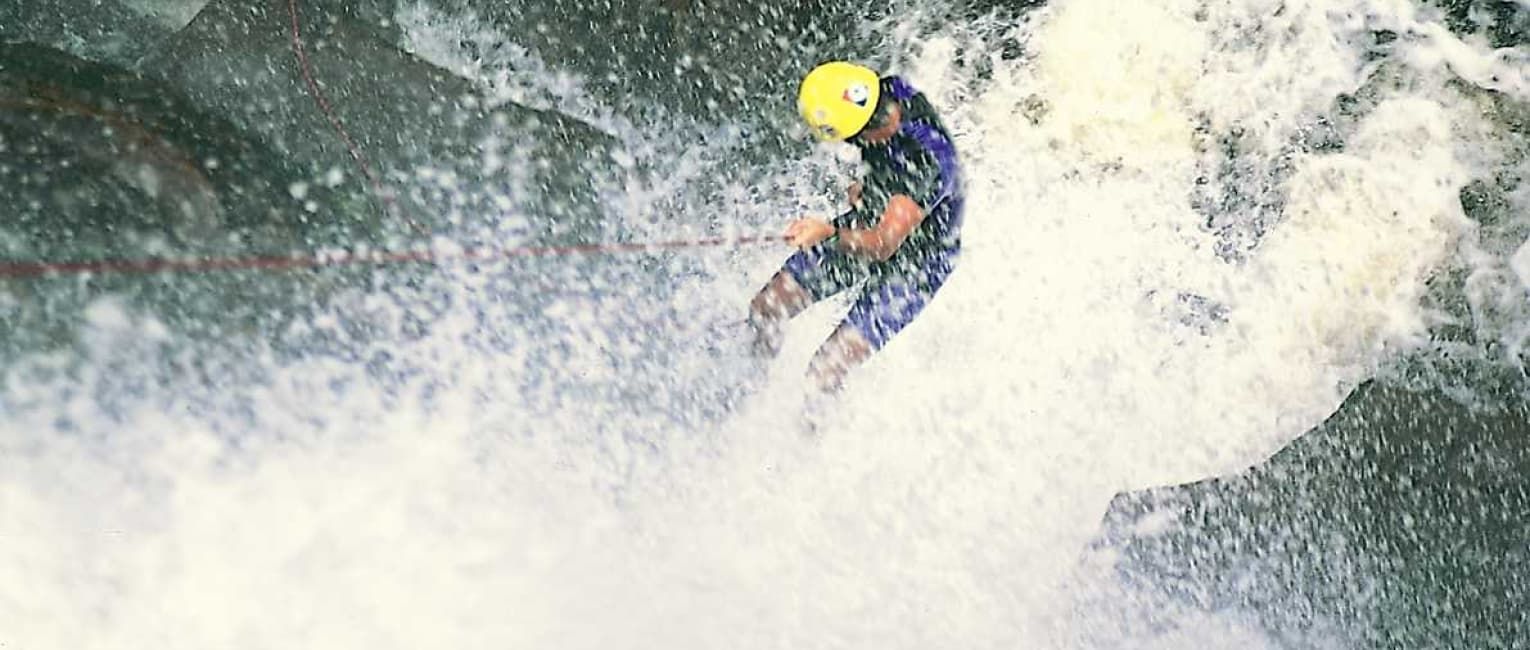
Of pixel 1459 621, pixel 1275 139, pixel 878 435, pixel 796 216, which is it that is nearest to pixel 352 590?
pixel 878 435

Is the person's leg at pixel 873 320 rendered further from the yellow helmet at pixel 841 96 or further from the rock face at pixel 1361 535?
the rock face at pixel 1361 535

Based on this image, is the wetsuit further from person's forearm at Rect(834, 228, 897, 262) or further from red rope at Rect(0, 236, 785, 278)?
red rope at Rect(0, 236, 785, 278)

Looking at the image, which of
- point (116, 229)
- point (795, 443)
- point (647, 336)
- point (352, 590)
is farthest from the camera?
point (647, 336)

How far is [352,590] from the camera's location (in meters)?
3.95

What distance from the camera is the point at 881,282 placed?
4.43 meters

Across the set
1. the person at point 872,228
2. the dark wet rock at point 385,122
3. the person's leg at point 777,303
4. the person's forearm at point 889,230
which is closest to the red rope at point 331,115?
the dark wet rock at point 385,122

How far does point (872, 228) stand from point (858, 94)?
1.44ft

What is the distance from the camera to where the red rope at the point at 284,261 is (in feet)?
13.5

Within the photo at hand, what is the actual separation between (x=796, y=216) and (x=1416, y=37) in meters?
2.82

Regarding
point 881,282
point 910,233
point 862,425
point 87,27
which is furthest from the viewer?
point 87,27

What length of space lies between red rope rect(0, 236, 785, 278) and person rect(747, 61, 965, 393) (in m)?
0.23

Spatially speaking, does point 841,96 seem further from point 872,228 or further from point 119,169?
point 119,169

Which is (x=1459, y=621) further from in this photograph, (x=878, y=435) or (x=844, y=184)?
(x=844, y=184)

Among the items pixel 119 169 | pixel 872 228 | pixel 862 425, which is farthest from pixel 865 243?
pixel 119 169
